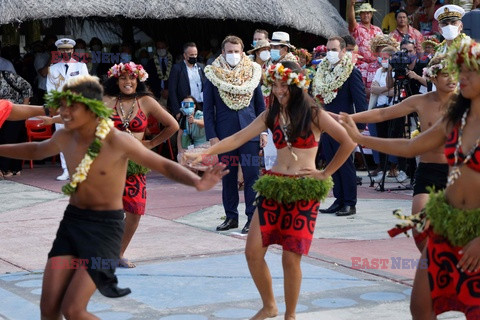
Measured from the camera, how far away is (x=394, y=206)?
1151 cm

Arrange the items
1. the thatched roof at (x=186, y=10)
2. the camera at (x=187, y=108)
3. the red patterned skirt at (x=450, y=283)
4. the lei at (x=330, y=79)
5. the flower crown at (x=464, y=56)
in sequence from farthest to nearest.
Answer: the thatched roof at (x=186, y=10), the camera at (x=187, y=108), the lei at (x=330, y=79), the flower crown at (x=464, y=56), the red patterned skirt at (x=450, y=283)

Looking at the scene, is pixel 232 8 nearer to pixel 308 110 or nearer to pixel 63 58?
pixel 63 58

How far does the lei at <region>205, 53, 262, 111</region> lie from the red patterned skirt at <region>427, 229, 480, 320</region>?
17.0ft

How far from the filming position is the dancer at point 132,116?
824 cm

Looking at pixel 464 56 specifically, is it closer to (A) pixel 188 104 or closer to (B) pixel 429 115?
(B) pixel 429 115

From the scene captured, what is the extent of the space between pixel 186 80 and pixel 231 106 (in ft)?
13.9

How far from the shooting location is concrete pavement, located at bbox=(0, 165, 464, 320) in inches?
273

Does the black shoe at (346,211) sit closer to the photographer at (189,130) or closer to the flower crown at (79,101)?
the photographer at (189,130)

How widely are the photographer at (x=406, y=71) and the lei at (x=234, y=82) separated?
2798mm

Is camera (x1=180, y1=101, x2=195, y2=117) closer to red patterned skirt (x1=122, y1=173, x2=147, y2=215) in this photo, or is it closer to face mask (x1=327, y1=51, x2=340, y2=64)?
face mask (x1=327, y1=51, x2=340, y2=64)

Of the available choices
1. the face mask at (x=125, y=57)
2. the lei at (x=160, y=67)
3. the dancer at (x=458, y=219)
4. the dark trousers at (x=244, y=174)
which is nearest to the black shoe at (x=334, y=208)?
the dark trousers at (x=244, y=174)

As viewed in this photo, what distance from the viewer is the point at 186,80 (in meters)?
14.2

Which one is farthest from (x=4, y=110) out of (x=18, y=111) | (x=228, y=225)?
(x=228, y=225)

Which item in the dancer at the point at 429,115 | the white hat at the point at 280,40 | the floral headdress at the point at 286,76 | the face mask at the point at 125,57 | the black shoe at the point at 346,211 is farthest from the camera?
the face mask at the point at 125,57
